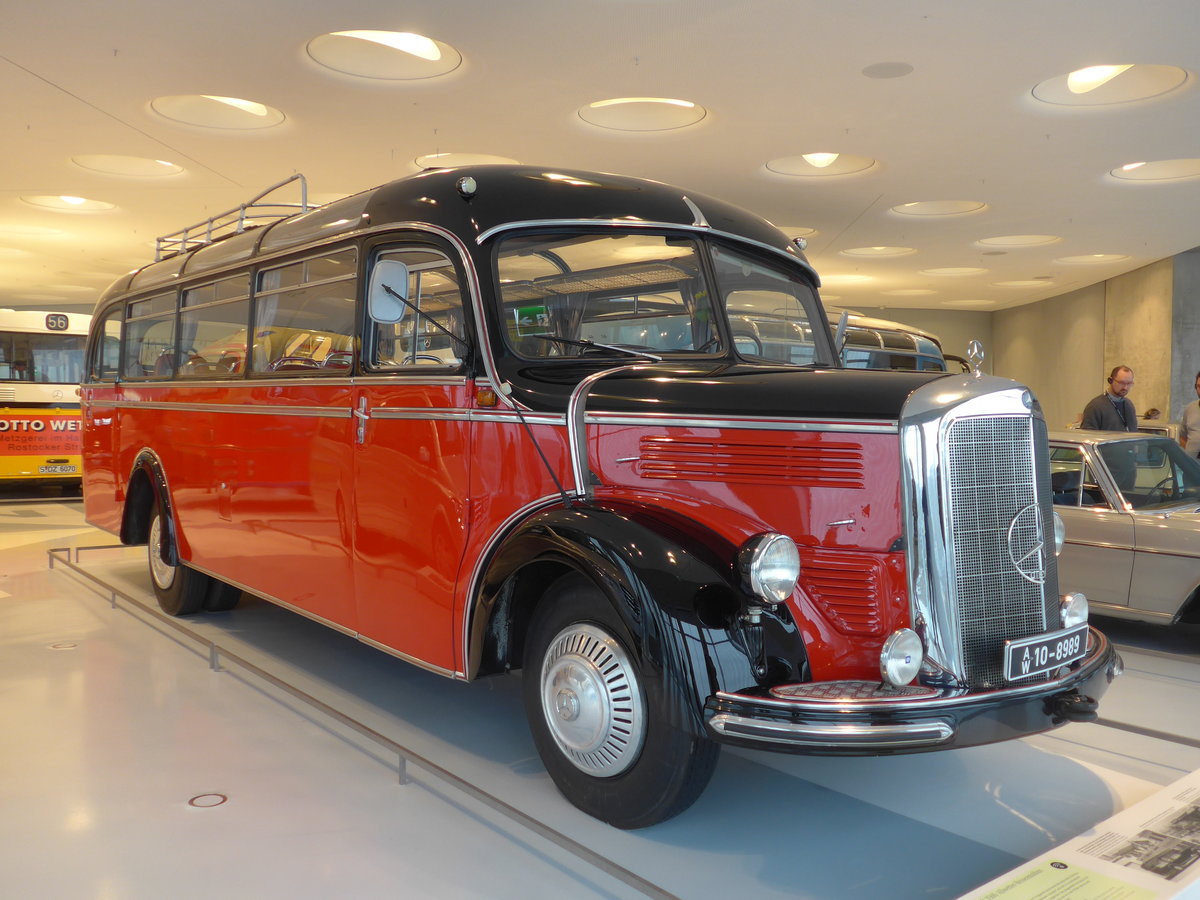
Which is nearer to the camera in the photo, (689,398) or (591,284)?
(689,398)

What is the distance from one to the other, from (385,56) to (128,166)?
562 cm

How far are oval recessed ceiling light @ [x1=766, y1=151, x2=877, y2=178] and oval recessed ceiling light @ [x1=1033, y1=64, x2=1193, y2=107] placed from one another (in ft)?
9.97

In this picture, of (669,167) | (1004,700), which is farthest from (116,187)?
(1004,700)

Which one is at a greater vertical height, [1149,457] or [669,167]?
[669,167]

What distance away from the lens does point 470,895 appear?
2.75 metres

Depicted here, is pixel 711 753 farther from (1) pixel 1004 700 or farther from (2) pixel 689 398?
(2) pixel 689 398

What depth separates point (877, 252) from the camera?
61.2ft

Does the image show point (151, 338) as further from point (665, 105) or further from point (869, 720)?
point (665, 105)

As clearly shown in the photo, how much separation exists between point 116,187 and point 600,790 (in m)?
13.6

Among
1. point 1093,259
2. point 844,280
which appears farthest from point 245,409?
point 844,280

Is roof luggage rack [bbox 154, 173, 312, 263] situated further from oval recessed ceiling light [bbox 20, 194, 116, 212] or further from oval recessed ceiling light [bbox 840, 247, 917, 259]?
oval recessed ceiling light [bbox 840, 247, 917, 259]

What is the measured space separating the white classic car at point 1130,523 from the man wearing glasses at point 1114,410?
1.74 metres

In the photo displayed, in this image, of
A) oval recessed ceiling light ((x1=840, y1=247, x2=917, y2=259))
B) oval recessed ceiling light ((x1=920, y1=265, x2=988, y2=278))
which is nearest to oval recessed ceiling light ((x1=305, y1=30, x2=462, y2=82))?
oval recessed ceiling light ((x1=840, y1=247, x2=917, y2=259))

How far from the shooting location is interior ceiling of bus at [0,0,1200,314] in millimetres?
7977
